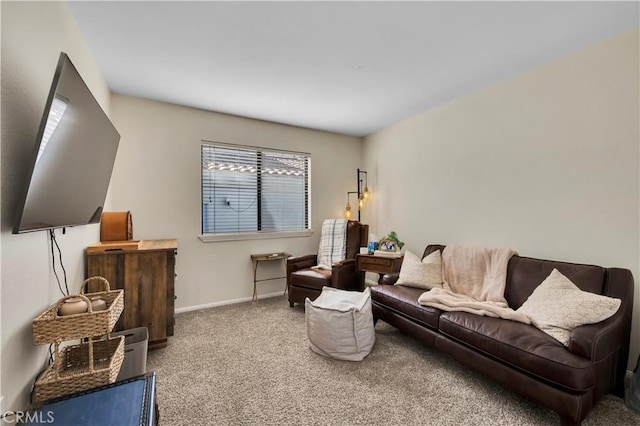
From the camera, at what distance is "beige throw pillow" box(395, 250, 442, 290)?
8.79ft

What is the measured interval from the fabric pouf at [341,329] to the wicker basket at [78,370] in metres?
1.35

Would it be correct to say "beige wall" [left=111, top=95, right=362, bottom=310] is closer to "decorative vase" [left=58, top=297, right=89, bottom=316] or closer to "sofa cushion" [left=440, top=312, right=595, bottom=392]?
"decorative vase" [left=58, top=297, right=89, bottom=316]

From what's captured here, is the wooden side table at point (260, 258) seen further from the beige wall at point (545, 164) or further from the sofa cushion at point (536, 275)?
the sofa cushion at point (536, 275)

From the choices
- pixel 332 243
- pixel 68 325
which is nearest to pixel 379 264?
pixel 332 243

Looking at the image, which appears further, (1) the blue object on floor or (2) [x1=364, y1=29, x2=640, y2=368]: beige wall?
(2) [x1=364, y1=29, x2=640, y2=368]: beige wall

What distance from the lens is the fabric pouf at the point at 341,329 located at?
2217mm

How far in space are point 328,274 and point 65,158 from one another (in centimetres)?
260

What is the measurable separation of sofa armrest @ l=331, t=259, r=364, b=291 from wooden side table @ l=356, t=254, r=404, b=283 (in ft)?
0.38

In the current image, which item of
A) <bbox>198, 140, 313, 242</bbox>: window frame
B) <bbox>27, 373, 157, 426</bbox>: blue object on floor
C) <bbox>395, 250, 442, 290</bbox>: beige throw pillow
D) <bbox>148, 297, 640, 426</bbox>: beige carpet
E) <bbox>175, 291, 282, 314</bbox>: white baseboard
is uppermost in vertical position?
<bbox>198, 140, 313, 242</bbox>: window frame

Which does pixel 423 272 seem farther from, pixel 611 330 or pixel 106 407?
pixel 106 407

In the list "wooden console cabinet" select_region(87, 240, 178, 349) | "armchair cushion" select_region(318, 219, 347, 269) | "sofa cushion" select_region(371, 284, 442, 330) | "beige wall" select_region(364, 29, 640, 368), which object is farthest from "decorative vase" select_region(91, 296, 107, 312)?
"beige wall" select_region(364, 29, 640, 368)

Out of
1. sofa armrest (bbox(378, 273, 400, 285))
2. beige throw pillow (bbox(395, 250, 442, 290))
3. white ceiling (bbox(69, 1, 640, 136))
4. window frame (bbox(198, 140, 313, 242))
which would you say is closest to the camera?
white ceiling (bbox(69, 1, 640, 136))

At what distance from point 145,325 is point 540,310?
3.01 m

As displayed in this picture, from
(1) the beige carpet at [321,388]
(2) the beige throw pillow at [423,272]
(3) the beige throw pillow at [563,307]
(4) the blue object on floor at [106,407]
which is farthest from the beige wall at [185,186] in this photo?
(3) the beige throw pillow at [563,307]
